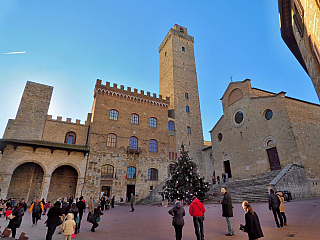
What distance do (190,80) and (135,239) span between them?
30760 mm

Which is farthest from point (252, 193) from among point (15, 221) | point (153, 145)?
point (15, 221)

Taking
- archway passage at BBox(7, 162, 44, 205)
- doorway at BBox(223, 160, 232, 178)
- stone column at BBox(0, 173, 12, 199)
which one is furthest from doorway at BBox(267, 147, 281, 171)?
stone column at BBox(0, 173, 12, 199)

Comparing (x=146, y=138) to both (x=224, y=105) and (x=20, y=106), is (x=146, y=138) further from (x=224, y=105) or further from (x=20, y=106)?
(x=20, y=106)

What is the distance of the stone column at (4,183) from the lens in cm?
1750

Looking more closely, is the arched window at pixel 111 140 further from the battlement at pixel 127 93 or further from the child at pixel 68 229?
the child at pixel 68 229

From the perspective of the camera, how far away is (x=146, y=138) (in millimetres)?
26734

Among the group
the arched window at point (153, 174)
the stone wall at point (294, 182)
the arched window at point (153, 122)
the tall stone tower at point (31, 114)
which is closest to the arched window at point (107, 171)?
the arched window at point (153, 174)

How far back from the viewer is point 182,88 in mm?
32625

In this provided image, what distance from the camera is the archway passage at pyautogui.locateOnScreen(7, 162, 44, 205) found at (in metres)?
19.6

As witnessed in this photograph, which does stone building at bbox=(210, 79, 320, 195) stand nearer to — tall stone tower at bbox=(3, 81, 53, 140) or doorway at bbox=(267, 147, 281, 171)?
doorway at bbox=(267, 147, 281, 171)

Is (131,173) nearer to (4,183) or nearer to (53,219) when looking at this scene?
(4,183)

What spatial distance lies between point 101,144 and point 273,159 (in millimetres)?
19024

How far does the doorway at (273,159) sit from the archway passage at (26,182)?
2393 centimetres

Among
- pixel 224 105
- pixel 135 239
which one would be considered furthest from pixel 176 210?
pixel 224 105
